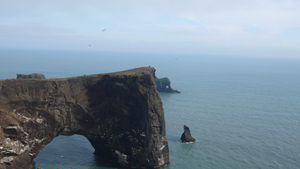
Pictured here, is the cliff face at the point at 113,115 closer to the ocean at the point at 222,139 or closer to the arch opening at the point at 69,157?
the arch opening at the point at 69,157

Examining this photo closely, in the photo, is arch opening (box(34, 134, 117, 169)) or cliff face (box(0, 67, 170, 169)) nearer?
cliff face (box(0, 67, 170, 169))

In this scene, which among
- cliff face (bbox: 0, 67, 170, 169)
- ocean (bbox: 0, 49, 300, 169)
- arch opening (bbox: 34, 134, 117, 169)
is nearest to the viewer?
cliff face (bbox: 0, 67, 170, 169)

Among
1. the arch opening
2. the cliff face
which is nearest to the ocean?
the arch opening

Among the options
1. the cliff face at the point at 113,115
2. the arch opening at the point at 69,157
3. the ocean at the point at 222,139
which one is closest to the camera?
the cliff face at the point at 113,115

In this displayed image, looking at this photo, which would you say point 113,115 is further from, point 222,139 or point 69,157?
point 222,139

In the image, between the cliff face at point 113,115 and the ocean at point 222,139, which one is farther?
the ocean at point 222,139

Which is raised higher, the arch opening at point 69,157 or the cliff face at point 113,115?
the cliff face at point 113,115

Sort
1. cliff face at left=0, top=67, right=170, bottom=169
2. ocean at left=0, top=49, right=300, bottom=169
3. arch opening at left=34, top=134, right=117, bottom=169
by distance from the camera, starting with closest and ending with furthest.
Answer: cliff face at left=0, top=67, right=170, bottom=169, arch opening at left=34, top=134, right=117, bottom=169, ocean at left=0, top=49, right=300, bottom=169

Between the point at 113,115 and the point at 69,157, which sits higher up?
the point at 113,115

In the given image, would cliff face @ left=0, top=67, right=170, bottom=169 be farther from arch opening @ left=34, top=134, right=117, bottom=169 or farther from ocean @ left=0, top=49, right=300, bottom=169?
ocean @ left=0, top=49, right=300, bottom=169

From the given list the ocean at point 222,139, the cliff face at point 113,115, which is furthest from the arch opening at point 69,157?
the cliff face at point 113,115

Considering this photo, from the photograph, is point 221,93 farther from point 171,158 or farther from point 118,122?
point 118,122

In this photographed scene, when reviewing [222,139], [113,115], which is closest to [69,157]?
[113,115]
